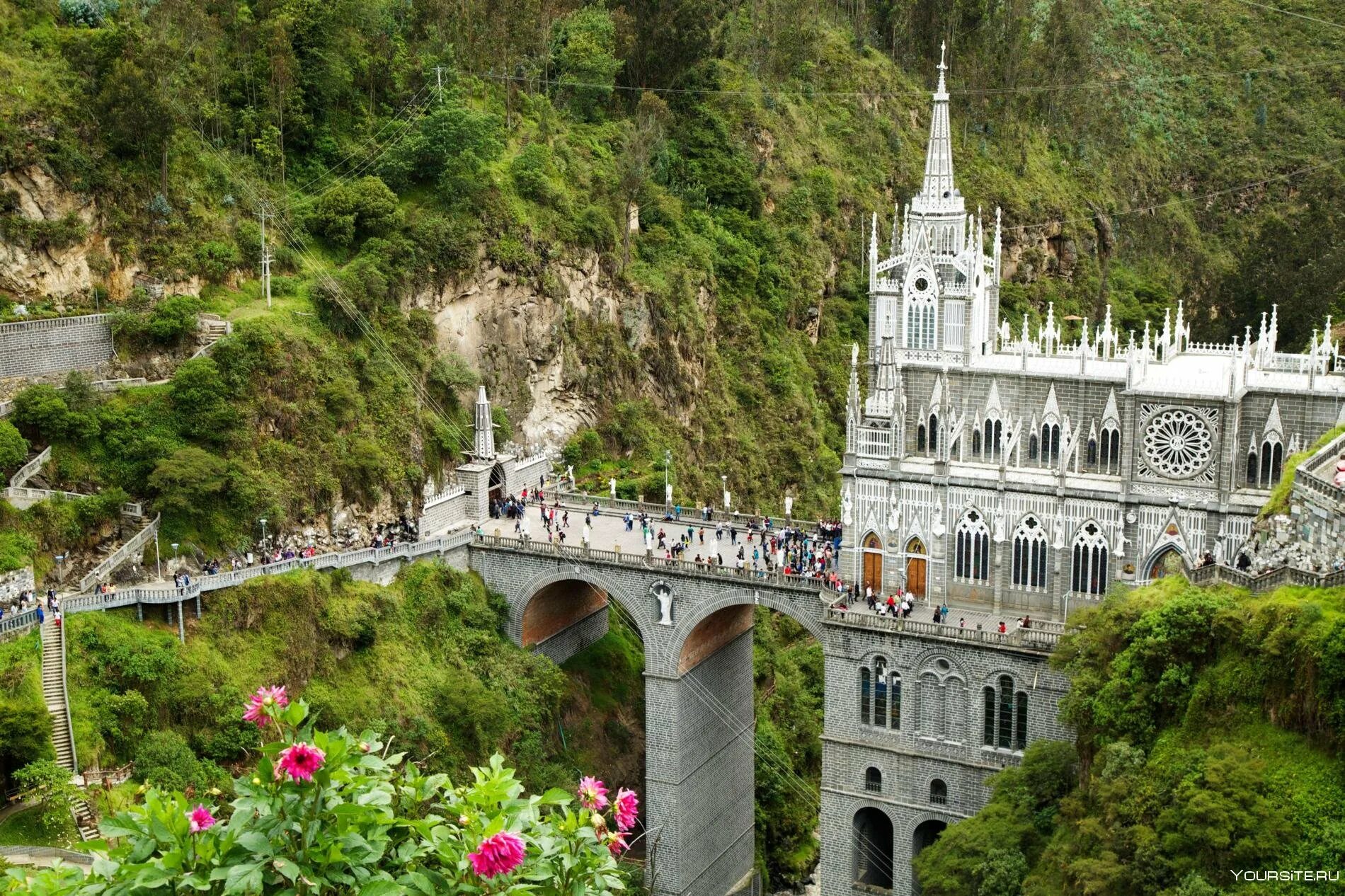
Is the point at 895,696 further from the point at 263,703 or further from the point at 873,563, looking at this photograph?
the point at 263,703

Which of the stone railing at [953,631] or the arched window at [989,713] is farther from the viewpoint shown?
the arched window at [989,713]

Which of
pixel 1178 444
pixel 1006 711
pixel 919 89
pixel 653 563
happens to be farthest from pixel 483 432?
pixel 919 89

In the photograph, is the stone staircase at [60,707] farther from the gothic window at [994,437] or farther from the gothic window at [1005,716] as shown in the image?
the gothic window at [994,437]

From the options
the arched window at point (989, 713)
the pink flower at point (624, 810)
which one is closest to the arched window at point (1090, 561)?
the arched window at point (989, 713)

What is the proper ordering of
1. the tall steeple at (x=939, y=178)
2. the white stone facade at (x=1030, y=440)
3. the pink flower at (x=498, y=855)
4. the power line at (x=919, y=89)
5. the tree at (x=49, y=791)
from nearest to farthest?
the pink flower at (x=498, y=855) < the tree at (x=49, y=791) < the white stone facade at (x=1030, y=440) < the tall steeple at (x=939, y=178) < the power line at (x=919, y=89)

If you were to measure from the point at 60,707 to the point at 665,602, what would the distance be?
23.1m

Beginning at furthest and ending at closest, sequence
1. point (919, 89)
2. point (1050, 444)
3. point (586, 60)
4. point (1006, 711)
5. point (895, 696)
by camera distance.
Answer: point (919, 89), point (586, 60), point (895, 696), point (1050, 444), point (1006, 711)

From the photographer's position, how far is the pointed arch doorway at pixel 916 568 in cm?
6153

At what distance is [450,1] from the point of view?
285 ft

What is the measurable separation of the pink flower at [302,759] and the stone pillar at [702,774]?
47060 millimetres

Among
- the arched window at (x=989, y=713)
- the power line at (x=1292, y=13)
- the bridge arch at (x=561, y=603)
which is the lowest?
the arched window at (x=989, y=713)

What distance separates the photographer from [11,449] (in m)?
57.4

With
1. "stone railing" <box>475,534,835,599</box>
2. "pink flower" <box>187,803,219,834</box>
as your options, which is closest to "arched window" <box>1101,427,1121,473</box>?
"stone railing" <box>475,534,835,599</box>

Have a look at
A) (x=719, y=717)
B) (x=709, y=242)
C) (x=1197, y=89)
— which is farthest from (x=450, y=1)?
(x=1197, y=89)
